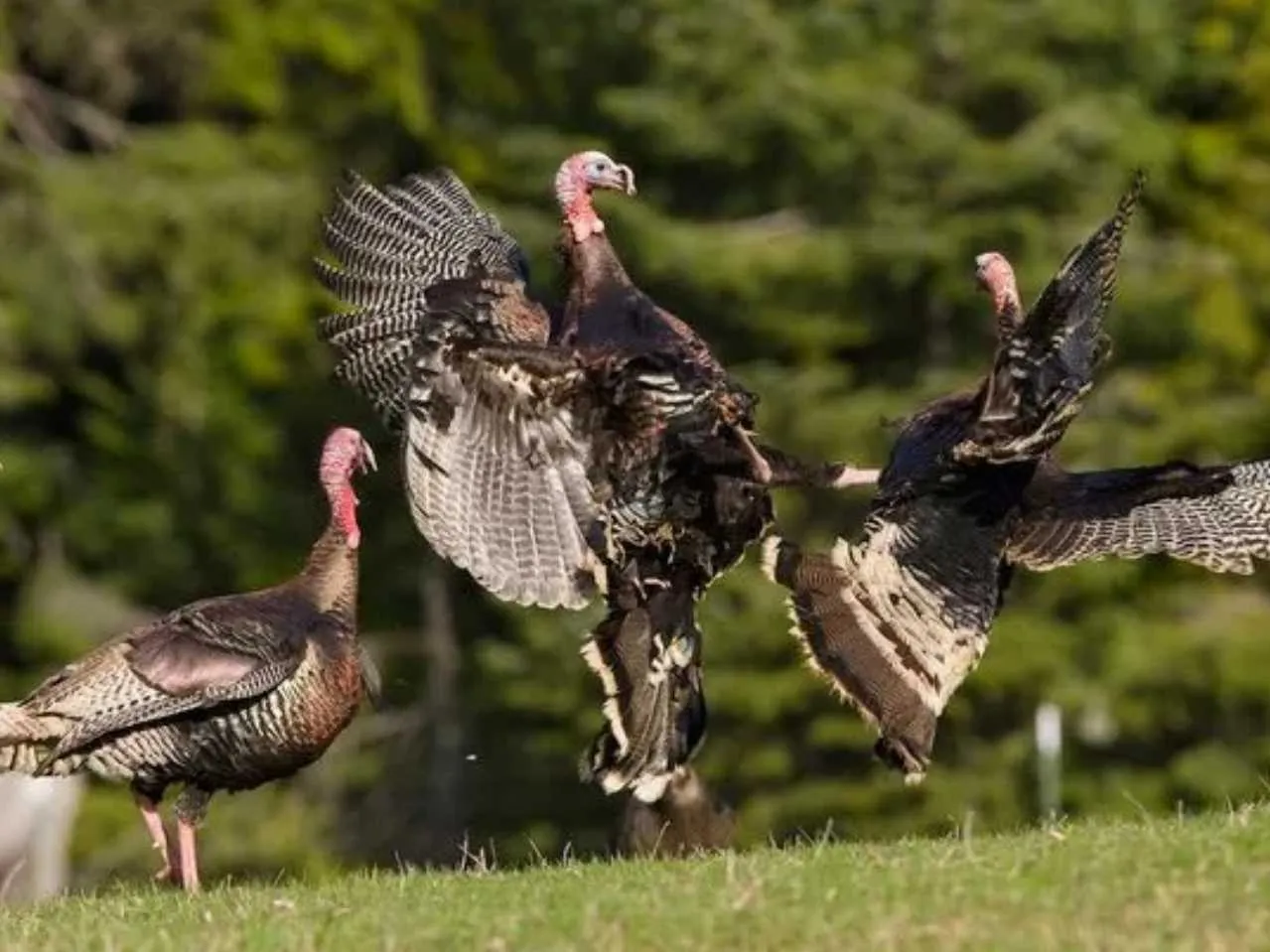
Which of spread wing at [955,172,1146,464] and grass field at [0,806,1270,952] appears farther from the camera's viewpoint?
spread wing at [955,172,1146,464]

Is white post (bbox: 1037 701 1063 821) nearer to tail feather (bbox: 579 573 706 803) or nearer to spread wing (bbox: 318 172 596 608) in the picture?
tail feather (bbox: 579 573 706 803)

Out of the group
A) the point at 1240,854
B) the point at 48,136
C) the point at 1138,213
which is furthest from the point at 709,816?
the point at 48,136

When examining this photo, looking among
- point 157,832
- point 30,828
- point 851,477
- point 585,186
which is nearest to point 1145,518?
point 851,477

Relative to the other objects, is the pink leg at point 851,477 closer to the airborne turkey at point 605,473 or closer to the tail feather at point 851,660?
the airborne turkey at point 605,473

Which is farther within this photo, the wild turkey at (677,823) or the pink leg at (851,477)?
the wild turkey at (677,823)

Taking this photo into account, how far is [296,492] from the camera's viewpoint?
105 ft

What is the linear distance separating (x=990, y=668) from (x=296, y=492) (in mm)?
6543

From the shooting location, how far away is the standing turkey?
13.1 m

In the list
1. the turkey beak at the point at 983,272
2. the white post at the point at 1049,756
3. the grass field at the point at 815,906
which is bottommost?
the white post at the point at 1049,756

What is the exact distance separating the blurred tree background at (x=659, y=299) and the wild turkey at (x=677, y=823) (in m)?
10.7

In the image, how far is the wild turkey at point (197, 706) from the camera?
1330 cm

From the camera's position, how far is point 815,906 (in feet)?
33.1

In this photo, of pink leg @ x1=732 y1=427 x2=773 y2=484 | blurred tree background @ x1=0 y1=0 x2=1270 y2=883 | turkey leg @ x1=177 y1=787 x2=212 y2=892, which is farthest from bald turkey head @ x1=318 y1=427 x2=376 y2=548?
blurred tree background @ x1=0 y1=0 x2=1270 y2=883

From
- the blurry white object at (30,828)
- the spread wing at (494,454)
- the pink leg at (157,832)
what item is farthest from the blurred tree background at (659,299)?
the spread wing at (494,454)
